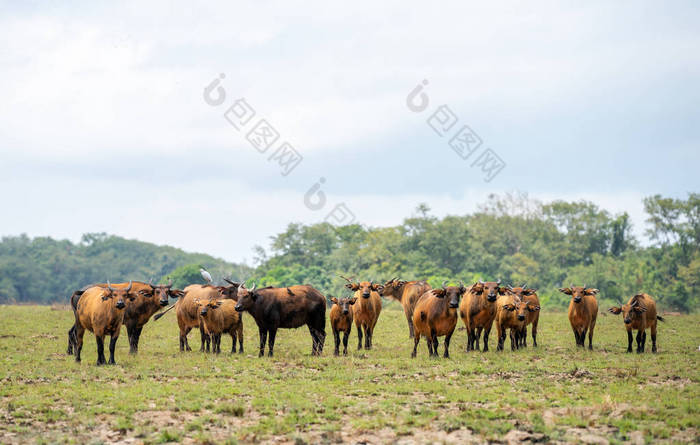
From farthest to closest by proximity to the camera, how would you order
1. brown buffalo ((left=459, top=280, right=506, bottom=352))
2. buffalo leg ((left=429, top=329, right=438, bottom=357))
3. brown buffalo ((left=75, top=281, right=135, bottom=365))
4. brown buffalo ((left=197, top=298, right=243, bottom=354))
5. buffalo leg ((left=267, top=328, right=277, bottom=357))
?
brown buffalo ((left=197, top=298, right=243, bottom=354))
brown buffalo ((left=459, top=280, right=506, bottom=352))
buffalo leg ((left=267, top=328, right=277, bottom=357))
buffalo leg ((left=429, top=329, right=438, bottom=357))
brown buffalo ((left=75, top=281, right=135, bottom=365))

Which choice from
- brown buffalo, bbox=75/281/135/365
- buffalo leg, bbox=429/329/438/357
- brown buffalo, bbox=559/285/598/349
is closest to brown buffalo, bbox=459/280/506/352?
buffalo leg, bbox=429/329/438/357

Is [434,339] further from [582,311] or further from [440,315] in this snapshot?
[582,311]

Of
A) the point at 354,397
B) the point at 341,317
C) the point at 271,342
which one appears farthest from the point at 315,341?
the point at 354,397

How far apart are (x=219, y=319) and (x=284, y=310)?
1941 mm

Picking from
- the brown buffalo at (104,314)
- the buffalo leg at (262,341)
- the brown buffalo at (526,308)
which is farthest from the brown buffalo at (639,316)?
the brown buffalo at (104,314)

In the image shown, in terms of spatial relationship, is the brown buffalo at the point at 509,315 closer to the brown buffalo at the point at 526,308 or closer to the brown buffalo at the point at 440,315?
the brown buffalo at the point at 526,308

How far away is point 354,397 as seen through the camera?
12.8 m

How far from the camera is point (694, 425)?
10.6 meters

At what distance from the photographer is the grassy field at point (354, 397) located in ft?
33.9

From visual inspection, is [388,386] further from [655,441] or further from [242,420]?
[655,441]

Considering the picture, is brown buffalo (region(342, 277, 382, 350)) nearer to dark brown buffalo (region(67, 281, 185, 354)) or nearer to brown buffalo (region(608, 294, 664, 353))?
dark brown buffalo (region(67, 281, 185, 354))

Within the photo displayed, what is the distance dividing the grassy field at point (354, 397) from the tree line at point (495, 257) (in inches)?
1519

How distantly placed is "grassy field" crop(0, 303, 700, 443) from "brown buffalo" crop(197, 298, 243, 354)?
86 cm

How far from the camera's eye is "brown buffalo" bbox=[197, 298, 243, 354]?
1939cm
